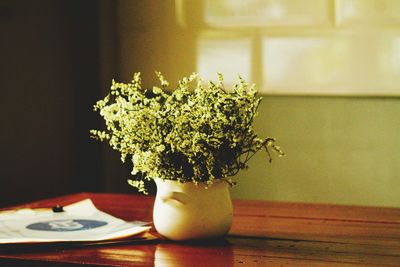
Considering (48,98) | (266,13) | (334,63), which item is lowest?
(48,98)

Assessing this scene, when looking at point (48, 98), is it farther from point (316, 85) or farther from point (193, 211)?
point (193, 211)

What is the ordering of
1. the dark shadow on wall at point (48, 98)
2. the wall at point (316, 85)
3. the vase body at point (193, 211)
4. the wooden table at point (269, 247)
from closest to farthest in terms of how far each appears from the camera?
the wooden table at point (269, 247), the vase body at point (193, 211), the dark shadow on wall at point (48, 98), the wall at point (316, 85)

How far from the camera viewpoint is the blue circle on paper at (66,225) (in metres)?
1.39

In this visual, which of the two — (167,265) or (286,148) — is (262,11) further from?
(167,265)

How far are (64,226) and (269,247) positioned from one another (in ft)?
1.42

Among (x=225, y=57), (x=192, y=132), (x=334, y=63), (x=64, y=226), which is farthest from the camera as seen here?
(x=225, y=57)

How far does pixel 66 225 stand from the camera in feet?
4.67

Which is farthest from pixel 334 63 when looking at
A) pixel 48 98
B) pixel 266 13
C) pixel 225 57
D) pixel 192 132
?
pixel 192 132

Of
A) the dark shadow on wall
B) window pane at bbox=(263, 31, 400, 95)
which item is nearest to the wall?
window pane at bbox=(263, 31, 400, 95)

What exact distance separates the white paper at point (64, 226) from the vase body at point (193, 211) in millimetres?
88

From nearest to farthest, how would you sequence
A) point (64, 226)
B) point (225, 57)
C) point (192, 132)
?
point (192, 132) < point (64, 226) < point (225, 57)

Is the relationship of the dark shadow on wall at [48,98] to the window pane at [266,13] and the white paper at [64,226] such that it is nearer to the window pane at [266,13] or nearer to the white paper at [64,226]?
the window pane at [266,13]

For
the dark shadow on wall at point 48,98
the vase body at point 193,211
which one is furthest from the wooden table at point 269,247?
the dark shadow on wall at point 48,98

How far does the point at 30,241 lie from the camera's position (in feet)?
4.15
